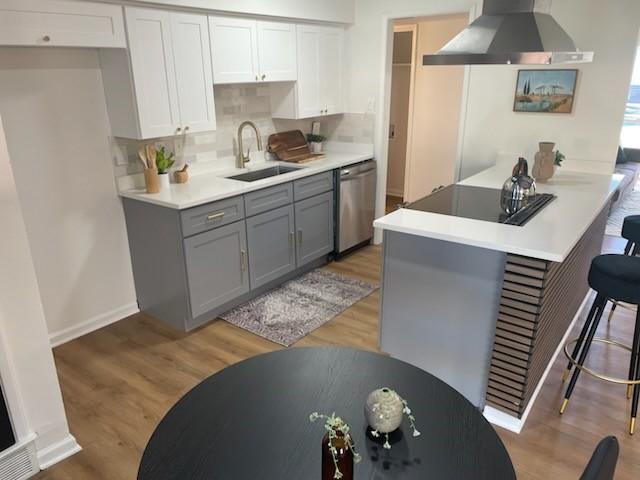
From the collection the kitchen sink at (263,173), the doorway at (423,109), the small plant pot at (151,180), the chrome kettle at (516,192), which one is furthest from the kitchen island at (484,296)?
the doorway at (423,109)

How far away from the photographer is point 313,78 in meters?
4.24

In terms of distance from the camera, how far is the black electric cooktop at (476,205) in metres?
2.56

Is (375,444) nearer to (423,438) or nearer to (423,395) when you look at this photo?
(423,438)

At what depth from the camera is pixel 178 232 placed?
119 inches

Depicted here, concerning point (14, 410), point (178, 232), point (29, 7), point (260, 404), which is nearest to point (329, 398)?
point (260, 404)

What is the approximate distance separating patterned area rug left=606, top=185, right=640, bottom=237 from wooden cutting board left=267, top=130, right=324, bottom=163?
339 cm

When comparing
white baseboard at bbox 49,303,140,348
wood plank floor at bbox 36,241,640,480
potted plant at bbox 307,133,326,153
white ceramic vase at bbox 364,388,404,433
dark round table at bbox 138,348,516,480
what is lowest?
wood plank floor at bbox 36,241,640,480

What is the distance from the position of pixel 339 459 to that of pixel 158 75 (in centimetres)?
271

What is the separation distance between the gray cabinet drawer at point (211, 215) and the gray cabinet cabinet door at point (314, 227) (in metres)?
0.69

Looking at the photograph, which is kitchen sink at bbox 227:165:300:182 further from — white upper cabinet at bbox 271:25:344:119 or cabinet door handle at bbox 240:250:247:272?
cabinet door handle at bbox 240:250:247:272

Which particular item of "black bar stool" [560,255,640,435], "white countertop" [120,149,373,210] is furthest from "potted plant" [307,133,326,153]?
"black bar stool" [560,255,640,435]

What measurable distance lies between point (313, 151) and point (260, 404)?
3.58 meters

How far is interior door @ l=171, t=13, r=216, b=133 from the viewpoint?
10.2 ft

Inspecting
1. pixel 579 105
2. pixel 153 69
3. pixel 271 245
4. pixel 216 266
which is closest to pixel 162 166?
pixel 153 69
